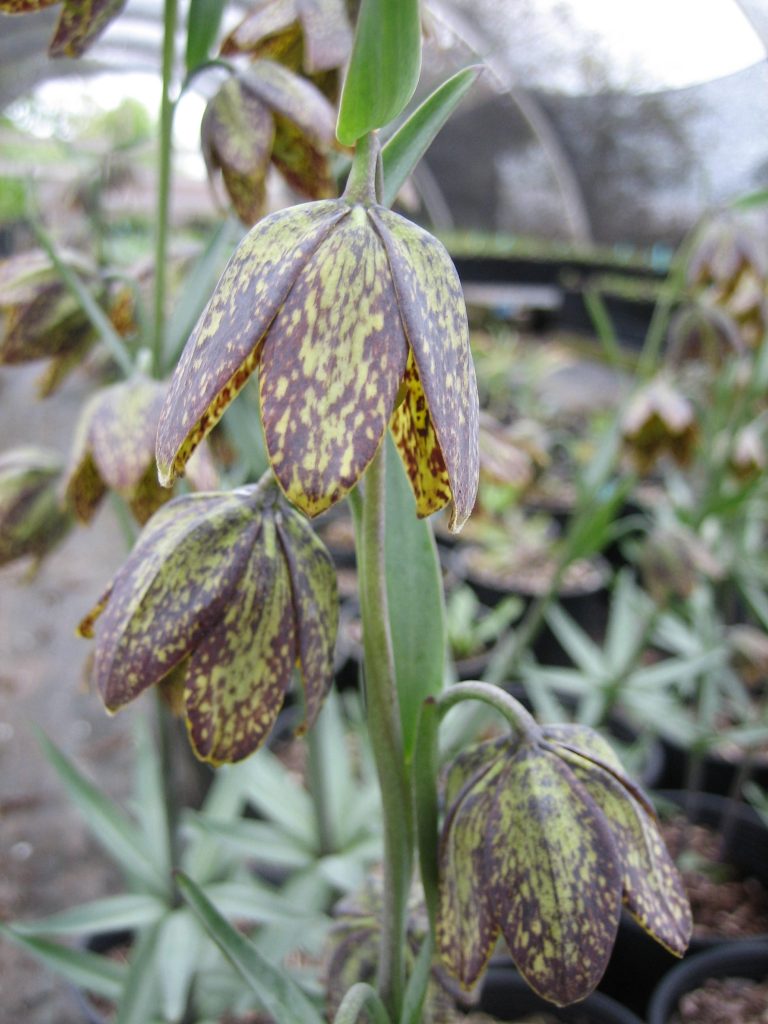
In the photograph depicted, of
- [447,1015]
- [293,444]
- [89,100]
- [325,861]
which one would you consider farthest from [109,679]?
[89,100]

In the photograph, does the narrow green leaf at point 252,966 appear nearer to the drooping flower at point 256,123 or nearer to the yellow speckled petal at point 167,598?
the yellow speckled petal at point 167,598

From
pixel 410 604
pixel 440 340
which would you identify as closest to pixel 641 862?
pixel 410 604

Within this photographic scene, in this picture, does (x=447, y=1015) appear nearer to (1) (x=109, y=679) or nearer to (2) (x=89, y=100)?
(1) (x=109, y=679)

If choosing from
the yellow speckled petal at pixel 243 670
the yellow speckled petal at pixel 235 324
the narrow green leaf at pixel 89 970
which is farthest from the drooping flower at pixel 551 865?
the narrow green leaf at pixel 89 970

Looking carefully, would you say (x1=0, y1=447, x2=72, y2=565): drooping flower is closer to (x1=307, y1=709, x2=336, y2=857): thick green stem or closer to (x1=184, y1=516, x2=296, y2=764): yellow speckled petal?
(x1=307, y1=709, x2=336, y2=857): thick green stem

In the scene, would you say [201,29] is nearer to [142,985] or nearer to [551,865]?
[551,865]

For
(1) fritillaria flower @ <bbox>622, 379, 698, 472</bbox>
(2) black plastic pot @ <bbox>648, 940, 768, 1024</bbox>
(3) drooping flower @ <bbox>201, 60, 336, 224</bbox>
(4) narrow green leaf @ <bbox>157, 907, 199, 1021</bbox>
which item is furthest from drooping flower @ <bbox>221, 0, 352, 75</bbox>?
(2) black plastic pot @ <bbox>648, 940, 768, 1024</bbox>
